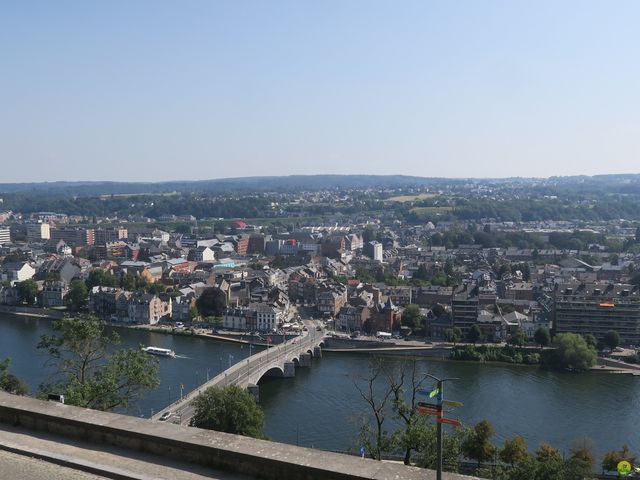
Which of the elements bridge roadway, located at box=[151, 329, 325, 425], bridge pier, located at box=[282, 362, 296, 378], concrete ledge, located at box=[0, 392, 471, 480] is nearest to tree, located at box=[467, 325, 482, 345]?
bridge roadway, located at box=[151, 329, 325, 425]

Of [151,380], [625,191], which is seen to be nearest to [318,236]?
[151,380]

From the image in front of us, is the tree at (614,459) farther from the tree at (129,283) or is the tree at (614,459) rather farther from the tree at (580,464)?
the tree at (129,283)

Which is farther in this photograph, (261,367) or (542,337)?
(542,337)

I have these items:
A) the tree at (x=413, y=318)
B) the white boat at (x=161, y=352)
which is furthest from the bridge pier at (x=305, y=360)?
the tree at (x=413, y=318)

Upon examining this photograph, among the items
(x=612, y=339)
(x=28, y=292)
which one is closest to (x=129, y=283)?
(x=28, y=292)

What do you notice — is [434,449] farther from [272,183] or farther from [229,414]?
[272,183]

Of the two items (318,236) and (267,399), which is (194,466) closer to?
(267,399)

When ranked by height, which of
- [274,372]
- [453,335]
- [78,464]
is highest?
[78,464]
